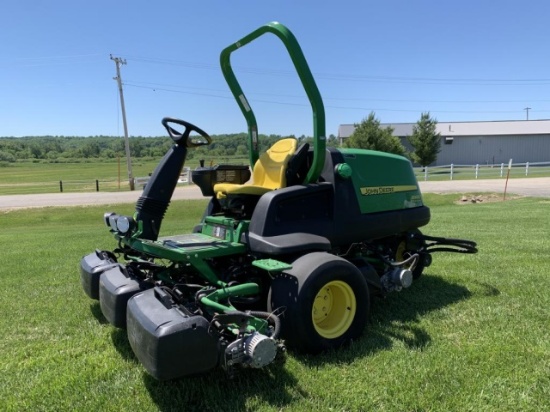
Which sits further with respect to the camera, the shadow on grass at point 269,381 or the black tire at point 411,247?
the black tire at point 411,247

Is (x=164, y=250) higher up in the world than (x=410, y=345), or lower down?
higher up

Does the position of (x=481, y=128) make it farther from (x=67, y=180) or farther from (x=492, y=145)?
(x=67, y=180)

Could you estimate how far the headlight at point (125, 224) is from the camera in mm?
3783

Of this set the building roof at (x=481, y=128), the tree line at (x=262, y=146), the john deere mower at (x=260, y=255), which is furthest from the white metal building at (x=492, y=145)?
the john deere mower at (x=260, y=255)

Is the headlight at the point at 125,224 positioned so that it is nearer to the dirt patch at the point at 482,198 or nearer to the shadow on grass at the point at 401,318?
the shadow on grass at the point at 401,318

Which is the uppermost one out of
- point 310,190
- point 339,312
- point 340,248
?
point 310,190

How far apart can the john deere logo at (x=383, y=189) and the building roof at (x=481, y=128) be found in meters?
46.8

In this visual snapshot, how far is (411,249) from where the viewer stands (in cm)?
528

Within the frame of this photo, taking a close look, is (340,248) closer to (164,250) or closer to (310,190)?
(310,190)

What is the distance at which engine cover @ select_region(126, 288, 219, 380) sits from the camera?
8.39ft

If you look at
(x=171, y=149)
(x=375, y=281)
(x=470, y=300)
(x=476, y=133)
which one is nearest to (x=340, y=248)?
(x=375, y=281)

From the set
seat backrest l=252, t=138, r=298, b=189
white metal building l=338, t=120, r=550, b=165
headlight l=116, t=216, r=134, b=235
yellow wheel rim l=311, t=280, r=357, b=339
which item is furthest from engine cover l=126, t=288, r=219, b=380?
white metal building l=338, t=120, r=550, b=165

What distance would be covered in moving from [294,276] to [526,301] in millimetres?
2628

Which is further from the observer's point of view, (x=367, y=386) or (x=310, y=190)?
(x=310, y=190)
